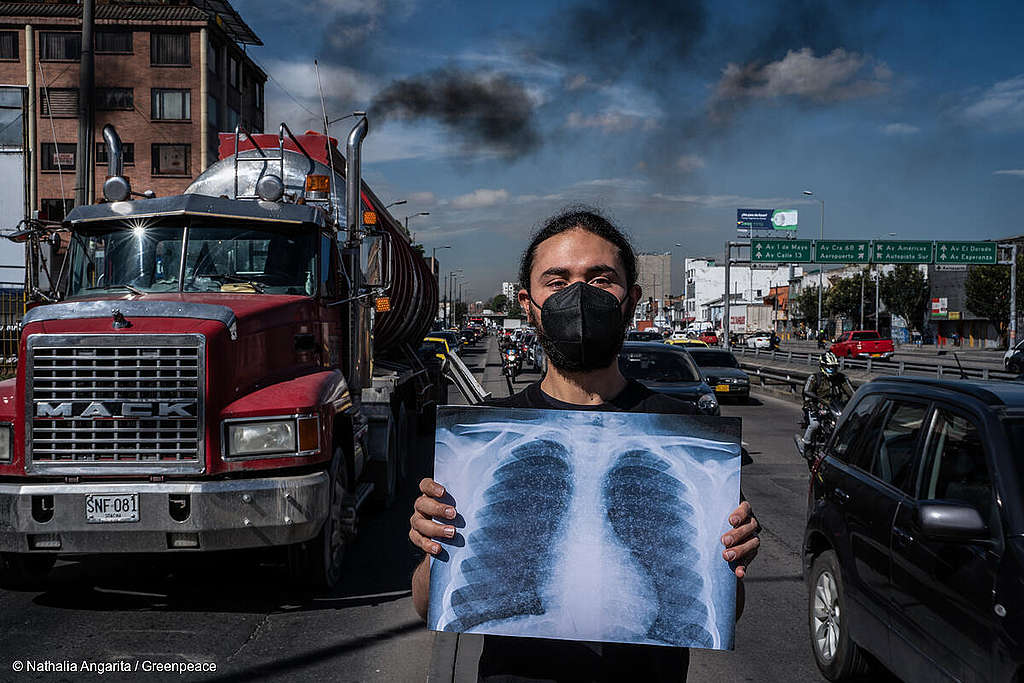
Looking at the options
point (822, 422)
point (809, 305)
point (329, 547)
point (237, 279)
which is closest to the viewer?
point (329, 547)

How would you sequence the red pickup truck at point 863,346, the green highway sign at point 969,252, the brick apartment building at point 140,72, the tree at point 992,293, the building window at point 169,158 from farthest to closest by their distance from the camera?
the tree at point 992,293, the building window at point 169,158, the brick apartment building at point 140,72, the red pickup truck at point 863,346, the green highway sign at point 969,252

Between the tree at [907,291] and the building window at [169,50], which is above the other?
the building window at [169,50]

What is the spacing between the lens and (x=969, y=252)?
4556 centimetres

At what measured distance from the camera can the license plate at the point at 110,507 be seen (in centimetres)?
582

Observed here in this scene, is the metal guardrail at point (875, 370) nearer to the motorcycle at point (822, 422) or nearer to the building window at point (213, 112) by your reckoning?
the motorcycle at point (822, 422)

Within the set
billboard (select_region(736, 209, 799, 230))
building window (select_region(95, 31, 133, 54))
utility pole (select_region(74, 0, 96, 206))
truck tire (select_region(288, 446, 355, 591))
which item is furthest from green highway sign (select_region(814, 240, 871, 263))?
truck tire (select_region(288, 446, 355, 591))

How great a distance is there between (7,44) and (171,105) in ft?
34.9

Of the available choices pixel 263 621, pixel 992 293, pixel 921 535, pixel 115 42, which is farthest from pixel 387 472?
pixel 992 293

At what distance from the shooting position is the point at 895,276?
8050cm

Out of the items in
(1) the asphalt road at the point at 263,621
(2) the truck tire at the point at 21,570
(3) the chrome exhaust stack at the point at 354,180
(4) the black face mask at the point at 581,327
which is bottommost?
(1) the asphalt road at the point at 263,621

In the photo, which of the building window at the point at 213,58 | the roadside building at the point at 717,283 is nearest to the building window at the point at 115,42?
the building window at the point at 213,58

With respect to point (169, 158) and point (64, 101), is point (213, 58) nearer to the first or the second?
point (169, 158)

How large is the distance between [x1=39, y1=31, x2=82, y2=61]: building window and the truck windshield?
5792cm

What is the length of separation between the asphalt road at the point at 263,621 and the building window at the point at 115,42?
59.4 metres
